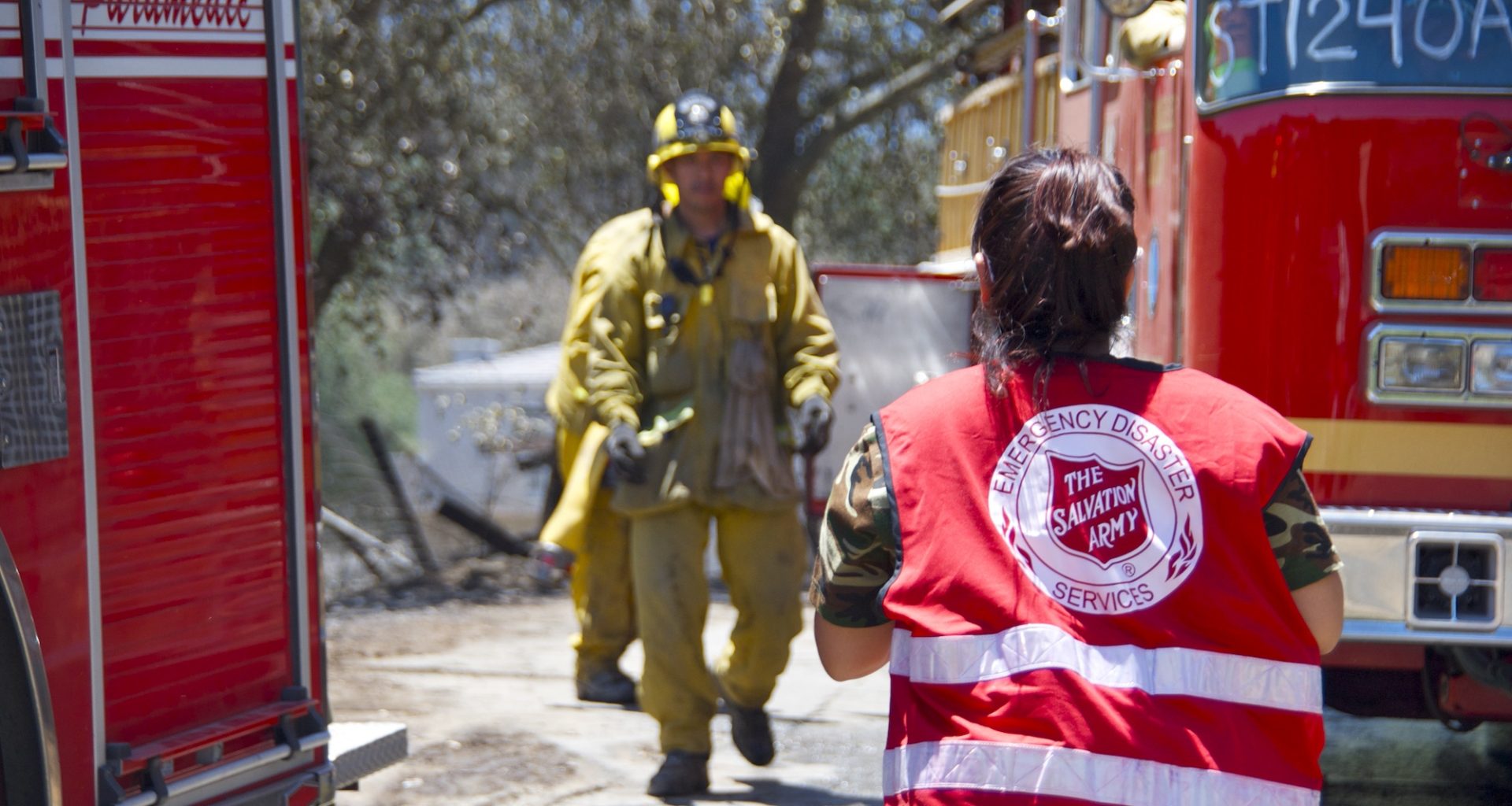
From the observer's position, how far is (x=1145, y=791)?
5.76 ft

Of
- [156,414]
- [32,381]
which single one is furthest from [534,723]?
[32,381]

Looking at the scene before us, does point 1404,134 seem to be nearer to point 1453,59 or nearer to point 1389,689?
point 1453,59

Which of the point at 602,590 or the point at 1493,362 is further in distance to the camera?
the point at 602,590

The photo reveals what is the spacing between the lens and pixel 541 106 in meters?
11.3

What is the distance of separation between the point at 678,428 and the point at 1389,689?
6.74 feet

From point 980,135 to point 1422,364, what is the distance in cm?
487

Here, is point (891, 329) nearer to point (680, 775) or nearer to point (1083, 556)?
point (680, 775)

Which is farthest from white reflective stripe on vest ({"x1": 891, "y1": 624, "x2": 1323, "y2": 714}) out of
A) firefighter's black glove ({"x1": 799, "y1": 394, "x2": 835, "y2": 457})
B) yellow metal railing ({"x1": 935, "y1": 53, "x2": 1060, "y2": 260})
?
yellow metal railing ({"x1": 935, "y1": 53, "x2": 1060, "y2": 260})

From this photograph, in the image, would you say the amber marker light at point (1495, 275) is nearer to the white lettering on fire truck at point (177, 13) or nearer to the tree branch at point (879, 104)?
the white lettering on fire truck at point (177, 13)

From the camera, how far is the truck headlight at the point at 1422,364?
12.1 feet

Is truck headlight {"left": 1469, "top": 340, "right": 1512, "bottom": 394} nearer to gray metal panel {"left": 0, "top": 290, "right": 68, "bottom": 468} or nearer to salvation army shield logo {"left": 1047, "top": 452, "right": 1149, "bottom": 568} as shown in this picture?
salvation army shield logo {"left": 1047, "top": 452, "right": 1149, "bottom": 568}

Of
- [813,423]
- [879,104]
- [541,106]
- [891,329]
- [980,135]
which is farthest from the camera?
[541,106]

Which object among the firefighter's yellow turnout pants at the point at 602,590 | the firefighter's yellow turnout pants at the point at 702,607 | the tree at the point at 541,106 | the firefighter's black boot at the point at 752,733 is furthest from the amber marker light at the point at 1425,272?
the tree at the point at 541,106

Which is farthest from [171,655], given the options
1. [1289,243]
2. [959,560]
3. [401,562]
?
[401,562]
